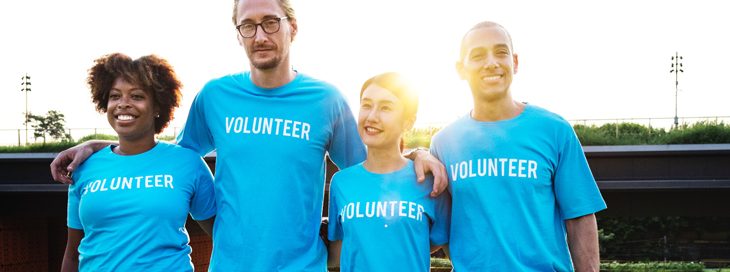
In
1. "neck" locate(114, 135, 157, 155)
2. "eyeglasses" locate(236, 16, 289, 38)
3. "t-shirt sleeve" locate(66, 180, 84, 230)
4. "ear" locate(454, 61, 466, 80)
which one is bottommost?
"t-shirt sleeve" locate(66, 180, 84, 230)

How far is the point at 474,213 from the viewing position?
3611 mm

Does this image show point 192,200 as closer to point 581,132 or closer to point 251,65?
point 251,65

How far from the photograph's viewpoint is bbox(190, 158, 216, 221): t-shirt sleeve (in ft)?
12.9

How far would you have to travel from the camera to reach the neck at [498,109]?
3.70 meters

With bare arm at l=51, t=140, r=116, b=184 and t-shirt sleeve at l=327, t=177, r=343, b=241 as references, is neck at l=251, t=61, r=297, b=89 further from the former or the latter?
bare arm at l=51, t=140, r=116, b=184

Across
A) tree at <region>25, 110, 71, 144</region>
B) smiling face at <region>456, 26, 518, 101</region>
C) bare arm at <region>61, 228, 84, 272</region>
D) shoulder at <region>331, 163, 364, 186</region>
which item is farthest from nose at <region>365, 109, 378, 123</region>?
tree at <region>25, 110, 71, 144</region>

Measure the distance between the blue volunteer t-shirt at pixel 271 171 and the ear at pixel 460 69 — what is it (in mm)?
666

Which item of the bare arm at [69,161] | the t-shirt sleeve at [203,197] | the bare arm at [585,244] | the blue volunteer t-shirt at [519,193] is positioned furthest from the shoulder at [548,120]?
the bare arm at [69,161]

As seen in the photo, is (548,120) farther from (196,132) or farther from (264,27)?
(196,132)

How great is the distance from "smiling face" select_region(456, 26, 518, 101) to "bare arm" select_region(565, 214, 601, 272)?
0.74m

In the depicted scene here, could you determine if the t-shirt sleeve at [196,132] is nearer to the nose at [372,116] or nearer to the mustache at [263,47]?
the mustache at [263,47]

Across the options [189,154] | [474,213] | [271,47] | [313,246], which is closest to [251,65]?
[271,47]

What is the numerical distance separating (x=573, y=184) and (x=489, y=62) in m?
0.73

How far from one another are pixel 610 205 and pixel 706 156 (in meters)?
2.73
